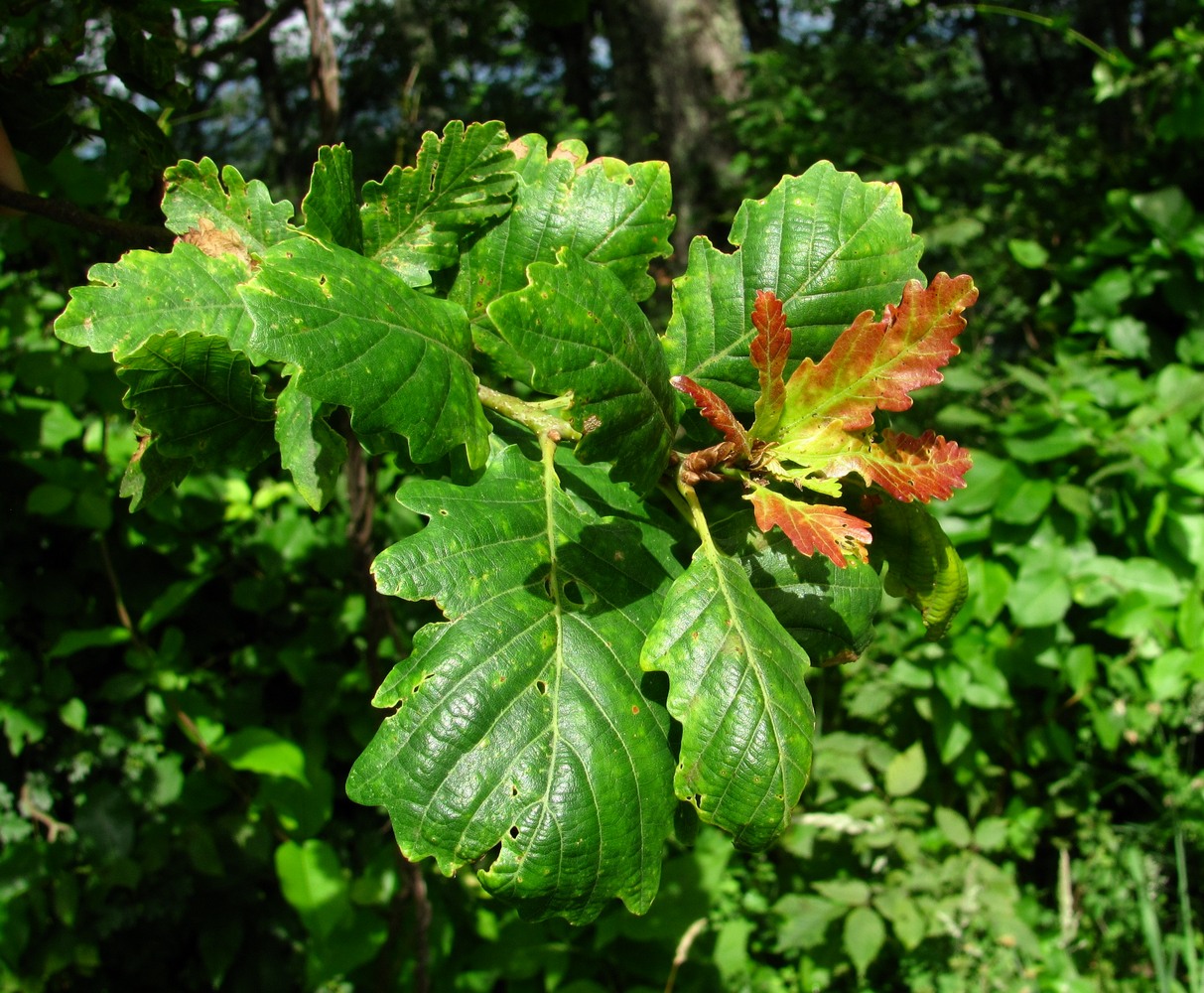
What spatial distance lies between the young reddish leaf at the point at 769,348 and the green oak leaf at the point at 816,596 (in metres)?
0.15

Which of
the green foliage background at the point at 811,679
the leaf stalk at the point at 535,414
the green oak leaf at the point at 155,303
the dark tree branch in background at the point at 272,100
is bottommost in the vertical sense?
the green foliage background at the point at 811,679

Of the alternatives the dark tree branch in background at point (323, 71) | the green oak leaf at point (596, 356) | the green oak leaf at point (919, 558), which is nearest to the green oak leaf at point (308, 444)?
the green oak leaf at point (596, 356)

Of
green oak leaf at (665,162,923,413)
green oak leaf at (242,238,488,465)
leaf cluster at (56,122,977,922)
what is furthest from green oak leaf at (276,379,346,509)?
green oak leaf at (665,162,923,413)

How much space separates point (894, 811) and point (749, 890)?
0.50 meters

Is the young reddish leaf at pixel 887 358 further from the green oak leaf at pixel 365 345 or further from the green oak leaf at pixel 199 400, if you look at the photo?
the green oak leaf at pixel 199 400

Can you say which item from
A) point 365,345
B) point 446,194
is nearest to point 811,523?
point 365,345

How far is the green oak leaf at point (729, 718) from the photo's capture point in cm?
70

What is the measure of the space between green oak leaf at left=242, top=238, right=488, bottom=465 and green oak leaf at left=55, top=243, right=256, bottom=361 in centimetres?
17

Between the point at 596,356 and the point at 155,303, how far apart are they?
1.48 ft

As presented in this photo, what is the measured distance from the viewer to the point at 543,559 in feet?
2.64

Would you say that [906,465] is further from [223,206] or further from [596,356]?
[223,206]

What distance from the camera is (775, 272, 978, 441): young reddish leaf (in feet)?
2.41

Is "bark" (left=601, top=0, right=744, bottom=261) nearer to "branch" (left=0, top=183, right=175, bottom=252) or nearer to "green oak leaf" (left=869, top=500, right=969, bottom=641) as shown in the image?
"branch" (left=0, top=183, right=175, bottom=252)

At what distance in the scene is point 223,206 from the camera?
3.12 ft
